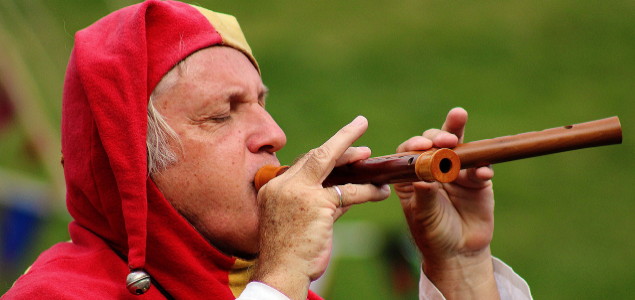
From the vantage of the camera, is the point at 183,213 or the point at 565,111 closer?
the point at 183,213

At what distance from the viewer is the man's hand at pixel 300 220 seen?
2.62m

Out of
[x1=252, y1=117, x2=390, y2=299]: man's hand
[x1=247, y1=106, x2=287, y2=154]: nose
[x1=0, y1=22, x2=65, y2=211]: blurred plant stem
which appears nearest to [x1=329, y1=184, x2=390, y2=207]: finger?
[x1=252, y1=117, x2=390, y2=299]: man's hand

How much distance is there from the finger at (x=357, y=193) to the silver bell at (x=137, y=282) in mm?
576

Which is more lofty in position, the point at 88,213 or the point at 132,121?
the point at 132,121

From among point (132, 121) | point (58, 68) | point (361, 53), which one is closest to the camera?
point (132, 121)

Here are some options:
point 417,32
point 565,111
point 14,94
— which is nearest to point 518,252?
point 565,111

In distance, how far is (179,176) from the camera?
2857 millimetres

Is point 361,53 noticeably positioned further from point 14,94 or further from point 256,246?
point 256,246

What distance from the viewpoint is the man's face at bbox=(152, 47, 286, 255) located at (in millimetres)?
2840

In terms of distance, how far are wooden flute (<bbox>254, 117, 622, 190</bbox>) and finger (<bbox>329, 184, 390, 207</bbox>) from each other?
3 cm

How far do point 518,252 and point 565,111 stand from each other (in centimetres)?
281

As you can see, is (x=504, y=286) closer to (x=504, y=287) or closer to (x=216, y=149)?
(x=504, y=287)

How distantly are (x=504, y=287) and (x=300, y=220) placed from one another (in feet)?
3.53

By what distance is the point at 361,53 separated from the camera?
10.9 meters
